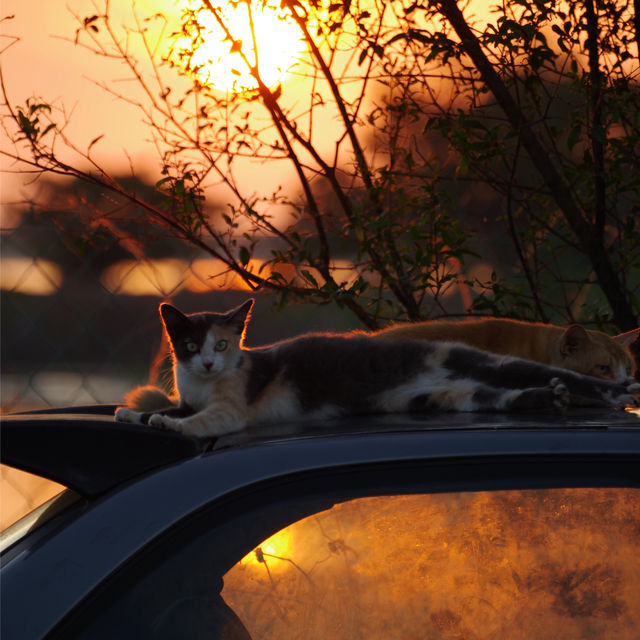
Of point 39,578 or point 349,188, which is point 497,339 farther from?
point 39,578

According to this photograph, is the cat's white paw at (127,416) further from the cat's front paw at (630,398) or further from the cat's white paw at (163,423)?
the cat's front paw at (630,398)

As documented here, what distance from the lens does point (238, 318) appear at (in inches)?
79.1

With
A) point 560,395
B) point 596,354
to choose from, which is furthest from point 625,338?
point 560,395

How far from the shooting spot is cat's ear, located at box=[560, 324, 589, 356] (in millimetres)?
2611

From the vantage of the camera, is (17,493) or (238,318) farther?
(17,493)

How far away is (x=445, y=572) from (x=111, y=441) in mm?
504

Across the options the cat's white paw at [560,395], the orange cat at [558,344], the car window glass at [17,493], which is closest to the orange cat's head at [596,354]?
the orange cat at [558,344]

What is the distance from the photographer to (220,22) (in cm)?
246

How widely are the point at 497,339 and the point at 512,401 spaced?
110 centimetres

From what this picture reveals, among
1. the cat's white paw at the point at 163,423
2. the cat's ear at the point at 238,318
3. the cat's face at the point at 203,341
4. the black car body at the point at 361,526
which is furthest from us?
the cat's ear at the point at 238,318

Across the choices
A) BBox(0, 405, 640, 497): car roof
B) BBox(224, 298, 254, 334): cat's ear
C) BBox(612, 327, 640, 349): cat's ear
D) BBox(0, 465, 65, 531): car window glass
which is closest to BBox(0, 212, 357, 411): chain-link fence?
BBox(0, 465, 65, 531): car window glass

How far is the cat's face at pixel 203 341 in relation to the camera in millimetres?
1861

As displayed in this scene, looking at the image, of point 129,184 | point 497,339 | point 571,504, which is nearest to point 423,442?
point 571,504

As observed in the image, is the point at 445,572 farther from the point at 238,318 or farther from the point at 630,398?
the point at 238,318
